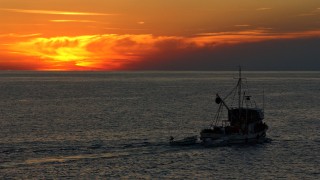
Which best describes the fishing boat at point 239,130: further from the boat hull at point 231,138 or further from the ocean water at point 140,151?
the ocean water at point 140,151

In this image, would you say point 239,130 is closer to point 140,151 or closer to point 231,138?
point 231,138

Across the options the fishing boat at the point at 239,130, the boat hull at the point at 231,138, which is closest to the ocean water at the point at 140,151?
the boat hull at the point at 231,138

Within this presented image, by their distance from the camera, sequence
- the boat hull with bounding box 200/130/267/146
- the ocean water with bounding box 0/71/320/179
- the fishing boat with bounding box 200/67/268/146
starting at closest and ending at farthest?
the ocean water with bounding box 0/71/320/179 < the boat hull with bounding box 200/130/267/146 < the fishing boat with bounding box 200/67/268/146

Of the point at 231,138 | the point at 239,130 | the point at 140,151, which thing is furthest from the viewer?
the point at 239,130

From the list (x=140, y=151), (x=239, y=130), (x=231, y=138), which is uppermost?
(x=239, y=130)

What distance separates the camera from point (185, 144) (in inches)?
3661

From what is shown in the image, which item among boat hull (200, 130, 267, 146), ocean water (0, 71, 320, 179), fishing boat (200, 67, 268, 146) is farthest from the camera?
fishing boat (200, 67, 268, 146)

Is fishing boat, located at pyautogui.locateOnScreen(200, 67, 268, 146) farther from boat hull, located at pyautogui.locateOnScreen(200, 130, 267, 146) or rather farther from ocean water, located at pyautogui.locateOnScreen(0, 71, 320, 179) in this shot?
ocean water, located at pyautogui.locateOnScreen(0, 71, 320, 179)

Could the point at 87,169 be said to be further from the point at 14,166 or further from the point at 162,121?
the point at 162,121

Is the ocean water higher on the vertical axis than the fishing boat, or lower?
lower

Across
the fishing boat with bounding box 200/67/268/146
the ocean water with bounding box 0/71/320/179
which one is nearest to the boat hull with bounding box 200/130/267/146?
the fishing boat with bounding box 200/67/268/146

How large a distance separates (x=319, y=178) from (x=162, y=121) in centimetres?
6455

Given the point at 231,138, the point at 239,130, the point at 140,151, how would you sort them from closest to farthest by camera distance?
1. the point at 140,151
2. the point at 231,138
3. the point at 239,130

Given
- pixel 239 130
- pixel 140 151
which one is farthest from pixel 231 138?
pixel 140 151
